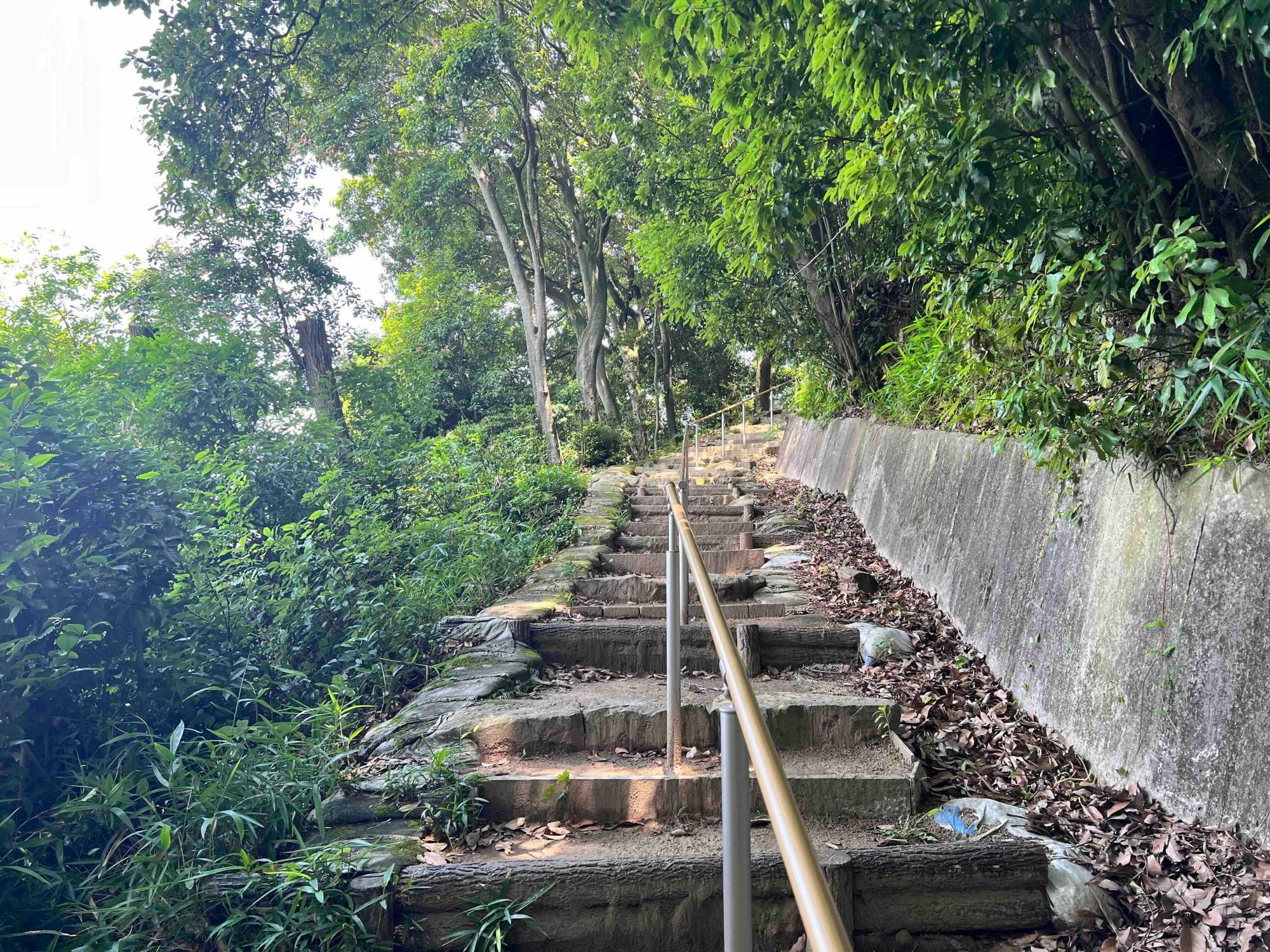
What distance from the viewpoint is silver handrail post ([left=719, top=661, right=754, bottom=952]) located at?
3.87ft

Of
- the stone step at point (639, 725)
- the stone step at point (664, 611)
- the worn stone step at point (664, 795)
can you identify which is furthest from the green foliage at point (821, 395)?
the worn stone step at point (664, 795)

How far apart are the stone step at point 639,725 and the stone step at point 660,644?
0.70m

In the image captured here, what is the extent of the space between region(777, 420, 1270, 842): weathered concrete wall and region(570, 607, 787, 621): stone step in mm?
1051

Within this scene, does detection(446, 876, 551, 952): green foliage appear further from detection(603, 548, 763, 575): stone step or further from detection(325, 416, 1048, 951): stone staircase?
detection(603, 548, 763, 575): stone step

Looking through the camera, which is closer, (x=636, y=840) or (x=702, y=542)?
(x=636, y=840)

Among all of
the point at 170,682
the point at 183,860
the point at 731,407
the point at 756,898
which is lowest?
the point at 756,898

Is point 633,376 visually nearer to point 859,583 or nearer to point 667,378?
point 667,378

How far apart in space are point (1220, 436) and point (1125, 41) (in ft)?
4.34

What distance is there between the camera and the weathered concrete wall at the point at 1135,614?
213 cm

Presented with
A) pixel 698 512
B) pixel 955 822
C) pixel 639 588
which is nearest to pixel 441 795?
pixel 955 822

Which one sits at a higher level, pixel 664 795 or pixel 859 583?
pixel 859 583

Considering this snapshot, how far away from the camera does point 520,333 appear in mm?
18938

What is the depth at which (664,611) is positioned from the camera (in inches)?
198

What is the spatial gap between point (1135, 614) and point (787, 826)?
227 centimetres
